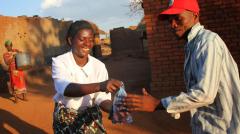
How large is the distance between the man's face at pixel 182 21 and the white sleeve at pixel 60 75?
116cm

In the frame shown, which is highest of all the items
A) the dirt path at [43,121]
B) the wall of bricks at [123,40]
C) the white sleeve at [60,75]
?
the white sleeve at [60,75]

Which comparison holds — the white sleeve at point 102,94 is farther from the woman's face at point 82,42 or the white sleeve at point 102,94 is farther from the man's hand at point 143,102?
the man's hand at point 143,102

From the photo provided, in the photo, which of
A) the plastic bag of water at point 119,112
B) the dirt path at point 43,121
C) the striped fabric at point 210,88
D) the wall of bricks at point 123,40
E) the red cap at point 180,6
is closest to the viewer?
the striped fabric at point 210,88

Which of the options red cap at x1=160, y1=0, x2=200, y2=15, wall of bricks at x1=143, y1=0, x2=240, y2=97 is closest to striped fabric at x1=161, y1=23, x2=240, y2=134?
red cap at x1=160, y1=0, x2=200, y2=15

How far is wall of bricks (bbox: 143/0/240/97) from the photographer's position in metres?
8.32

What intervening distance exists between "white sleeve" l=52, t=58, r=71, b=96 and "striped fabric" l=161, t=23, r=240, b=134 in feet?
3.76

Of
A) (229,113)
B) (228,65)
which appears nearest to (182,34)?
(228,65)

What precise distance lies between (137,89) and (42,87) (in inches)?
218

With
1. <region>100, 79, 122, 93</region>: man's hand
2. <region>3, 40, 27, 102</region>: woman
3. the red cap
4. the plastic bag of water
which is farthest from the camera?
<region>3, 40, 27, 102</region>: woman

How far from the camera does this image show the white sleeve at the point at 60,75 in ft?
11.7

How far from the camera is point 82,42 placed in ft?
12.1

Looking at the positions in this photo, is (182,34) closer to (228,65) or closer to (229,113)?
(228,65)

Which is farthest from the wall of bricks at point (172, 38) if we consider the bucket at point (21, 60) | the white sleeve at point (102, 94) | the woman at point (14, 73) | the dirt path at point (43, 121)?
the white sleeve at point (102, 94)

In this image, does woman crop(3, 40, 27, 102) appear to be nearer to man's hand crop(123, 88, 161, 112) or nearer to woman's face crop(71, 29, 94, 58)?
woman's face crop(71, 29, 94, 58)
